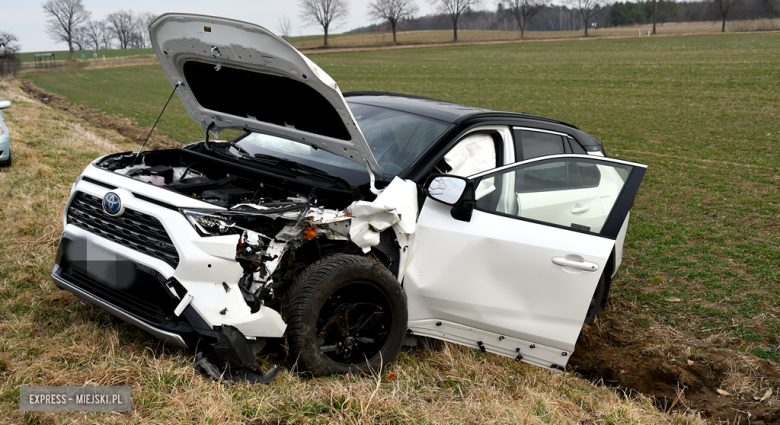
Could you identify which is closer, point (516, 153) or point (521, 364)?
point (521, 364)

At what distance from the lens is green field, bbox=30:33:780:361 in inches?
215

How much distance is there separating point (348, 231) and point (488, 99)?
2153cm

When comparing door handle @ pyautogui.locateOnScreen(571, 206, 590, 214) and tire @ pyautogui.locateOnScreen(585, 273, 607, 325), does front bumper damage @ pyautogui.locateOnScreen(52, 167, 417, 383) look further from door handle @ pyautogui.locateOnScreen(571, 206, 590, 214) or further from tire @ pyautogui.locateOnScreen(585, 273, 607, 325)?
tire @ pyautogui.locateOnScreen(585, 273, 607, 325)

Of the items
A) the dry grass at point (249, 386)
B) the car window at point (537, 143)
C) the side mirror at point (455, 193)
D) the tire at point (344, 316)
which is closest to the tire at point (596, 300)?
the dry grass at point (249, 386)

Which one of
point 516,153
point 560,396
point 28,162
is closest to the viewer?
point 560,396

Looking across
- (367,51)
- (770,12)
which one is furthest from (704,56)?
(770,12)

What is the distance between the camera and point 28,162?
8859 mm

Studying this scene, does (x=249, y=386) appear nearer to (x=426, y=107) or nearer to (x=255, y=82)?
(x=255, y=82)

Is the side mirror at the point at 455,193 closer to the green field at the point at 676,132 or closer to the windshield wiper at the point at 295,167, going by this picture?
the windshield wiper at the point at 295,167

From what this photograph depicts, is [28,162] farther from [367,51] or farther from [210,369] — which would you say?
[367,51]

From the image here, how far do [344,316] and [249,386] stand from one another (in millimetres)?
629

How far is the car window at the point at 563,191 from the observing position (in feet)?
12.2

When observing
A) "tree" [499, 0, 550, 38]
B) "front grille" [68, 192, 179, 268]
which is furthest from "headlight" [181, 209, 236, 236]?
"tree" [499, 0, 550, 38]

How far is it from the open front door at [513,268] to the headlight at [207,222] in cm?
119
